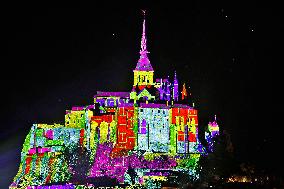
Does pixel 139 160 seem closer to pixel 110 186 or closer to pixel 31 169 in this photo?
pixel 110 186

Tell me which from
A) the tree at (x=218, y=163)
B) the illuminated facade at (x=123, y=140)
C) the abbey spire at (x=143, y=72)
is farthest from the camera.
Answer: the abbey spire at (x=143, y=72)

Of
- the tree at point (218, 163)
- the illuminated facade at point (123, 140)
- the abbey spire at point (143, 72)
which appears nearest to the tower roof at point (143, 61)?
the abbey spire at point (143, 72)

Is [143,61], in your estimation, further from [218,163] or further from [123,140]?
[218,163]

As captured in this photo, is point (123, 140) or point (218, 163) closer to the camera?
point (218, 163)

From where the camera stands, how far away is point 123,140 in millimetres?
63594

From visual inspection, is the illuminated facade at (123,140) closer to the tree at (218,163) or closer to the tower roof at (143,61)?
the tower roof at (143,61)

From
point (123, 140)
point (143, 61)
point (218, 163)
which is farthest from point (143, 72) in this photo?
point (218, 163)

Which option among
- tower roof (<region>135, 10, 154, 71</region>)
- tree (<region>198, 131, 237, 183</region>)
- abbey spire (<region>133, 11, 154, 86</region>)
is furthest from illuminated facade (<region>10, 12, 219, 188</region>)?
tree (<region>198, 131, 237, 183</region>)

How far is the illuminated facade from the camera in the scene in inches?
2459

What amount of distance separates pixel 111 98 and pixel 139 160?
34.7 feet

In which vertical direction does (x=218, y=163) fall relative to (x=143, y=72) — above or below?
below

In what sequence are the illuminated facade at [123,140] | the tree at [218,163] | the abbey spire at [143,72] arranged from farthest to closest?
1. the abbey spire at [143,72]
2. the illuminated facade at [123,140]
3. the tree at [218,163]

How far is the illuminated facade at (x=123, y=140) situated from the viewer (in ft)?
205

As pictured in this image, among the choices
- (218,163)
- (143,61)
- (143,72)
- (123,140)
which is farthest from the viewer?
(143,61)
